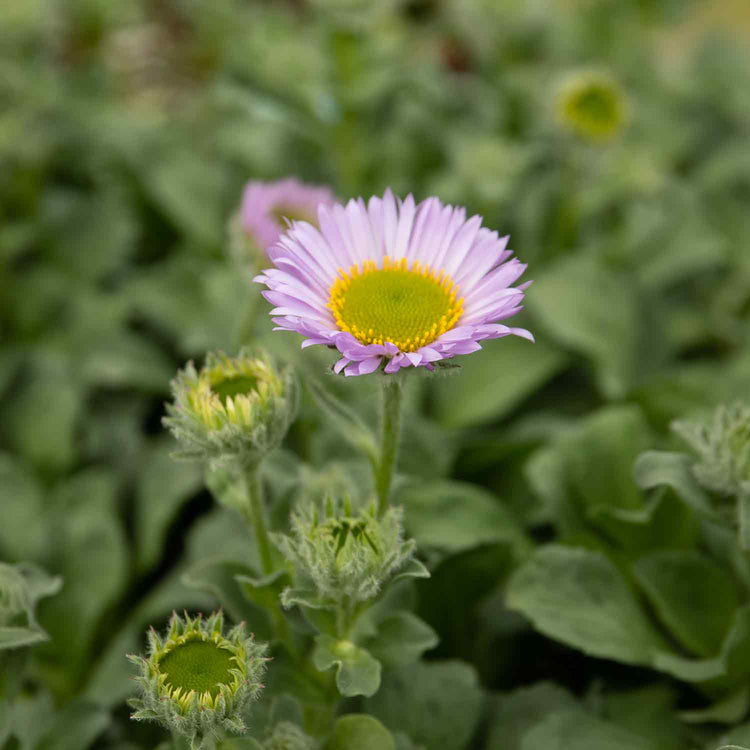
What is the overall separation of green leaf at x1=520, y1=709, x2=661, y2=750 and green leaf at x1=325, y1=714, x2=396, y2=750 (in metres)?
0.32

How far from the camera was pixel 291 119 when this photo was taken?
3182mm

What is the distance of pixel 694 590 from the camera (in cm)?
188

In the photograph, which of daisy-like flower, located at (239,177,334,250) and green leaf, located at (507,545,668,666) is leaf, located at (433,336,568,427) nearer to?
daisy-like flower, located at (239,177,334,250)

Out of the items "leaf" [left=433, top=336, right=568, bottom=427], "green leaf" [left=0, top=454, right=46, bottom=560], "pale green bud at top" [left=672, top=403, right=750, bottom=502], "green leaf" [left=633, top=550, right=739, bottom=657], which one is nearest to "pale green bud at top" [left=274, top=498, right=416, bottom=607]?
"pale green bud at top" [left=672, top=403, right=750, bottom=502]

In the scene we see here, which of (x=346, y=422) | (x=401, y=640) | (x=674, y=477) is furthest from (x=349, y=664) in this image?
(x=674, y=477)

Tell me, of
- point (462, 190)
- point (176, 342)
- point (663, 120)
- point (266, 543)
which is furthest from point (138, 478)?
point (663, 120)

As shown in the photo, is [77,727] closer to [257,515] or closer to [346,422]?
[257,515]

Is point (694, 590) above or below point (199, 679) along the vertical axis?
above

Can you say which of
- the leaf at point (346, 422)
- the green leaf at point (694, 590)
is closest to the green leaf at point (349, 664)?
the leaf at point (346, 422)

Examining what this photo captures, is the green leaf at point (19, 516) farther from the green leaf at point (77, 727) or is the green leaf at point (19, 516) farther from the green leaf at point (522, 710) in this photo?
the green leaf at point (522, 710)

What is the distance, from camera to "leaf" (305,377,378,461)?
60.8 inches

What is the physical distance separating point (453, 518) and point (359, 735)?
1.80ft

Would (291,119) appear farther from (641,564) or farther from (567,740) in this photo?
(567,740)

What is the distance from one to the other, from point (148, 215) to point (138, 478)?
3.96 feet
